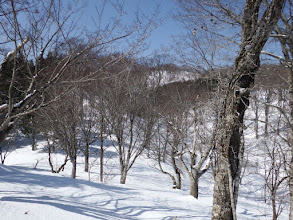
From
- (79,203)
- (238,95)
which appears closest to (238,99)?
(238,95)

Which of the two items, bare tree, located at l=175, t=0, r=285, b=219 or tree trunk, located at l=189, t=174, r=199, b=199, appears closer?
bare tree, located at l=175, t=0, r=285, b=219

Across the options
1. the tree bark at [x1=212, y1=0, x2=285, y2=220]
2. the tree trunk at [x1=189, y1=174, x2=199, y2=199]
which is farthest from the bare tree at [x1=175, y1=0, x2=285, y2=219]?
the tree trunk at [x1=189, y1=174, x2=199, y2=199]

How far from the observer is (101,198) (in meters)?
5.11

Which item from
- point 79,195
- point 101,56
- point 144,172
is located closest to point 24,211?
point 79,195

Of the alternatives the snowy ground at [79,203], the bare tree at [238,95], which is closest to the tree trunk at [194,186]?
the snowy ground at [79,203]

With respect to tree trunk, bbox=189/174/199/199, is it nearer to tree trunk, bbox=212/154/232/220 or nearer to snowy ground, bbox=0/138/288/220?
snowy ground, bbox=0/138/288/220

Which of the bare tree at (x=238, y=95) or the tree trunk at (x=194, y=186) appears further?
the tree trunk at (x=194, y=186)

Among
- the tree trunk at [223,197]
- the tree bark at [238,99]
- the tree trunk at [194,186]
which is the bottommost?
the tree trunk at [194,186]

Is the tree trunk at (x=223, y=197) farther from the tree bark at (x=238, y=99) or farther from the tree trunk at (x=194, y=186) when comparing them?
the tree trunk at (x=194, y=186)

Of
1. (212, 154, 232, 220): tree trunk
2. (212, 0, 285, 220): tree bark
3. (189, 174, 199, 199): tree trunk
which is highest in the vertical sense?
(212, 0, 285, 220): tree bark

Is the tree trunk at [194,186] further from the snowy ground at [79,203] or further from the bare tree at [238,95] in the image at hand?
Answer: the bare tree at [238,95]

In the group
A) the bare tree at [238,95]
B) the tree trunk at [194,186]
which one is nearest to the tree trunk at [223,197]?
the bare tree at [238,95]

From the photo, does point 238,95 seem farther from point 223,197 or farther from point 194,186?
point 194,186

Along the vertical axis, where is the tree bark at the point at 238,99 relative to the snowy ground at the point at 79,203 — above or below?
above
